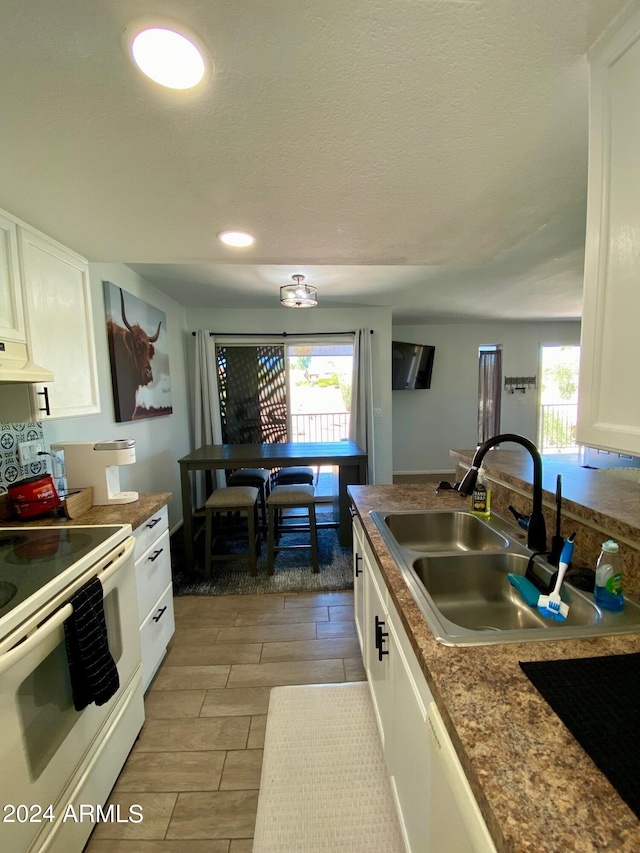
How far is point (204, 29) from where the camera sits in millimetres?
687

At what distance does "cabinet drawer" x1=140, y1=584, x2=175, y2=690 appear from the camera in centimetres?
162

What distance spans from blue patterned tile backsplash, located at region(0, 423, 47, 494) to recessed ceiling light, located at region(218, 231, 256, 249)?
1.40 metres

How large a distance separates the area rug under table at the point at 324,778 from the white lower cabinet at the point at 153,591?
0.65 m

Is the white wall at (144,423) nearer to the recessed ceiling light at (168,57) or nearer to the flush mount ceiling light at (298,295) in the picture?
the flush mount ceiling light at (298,295)

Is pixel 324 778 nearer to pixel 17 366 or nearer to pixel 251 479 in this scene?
pixel 17 366

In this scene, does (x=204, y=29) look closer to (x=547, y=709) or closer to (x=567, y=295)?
(x=547, y=709)

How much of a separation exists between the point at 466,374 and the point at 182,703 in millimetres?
5520

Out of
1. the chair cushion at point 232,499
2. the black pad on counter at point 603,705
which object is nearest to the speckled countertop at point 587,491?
the black pad on counter at point 603,705

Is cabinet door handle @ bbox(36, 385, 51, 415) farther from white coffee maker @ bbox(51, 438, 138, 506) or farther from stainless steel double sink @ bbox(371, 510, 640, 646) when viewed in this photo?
stainless steel double sink @ bbox(371, 510, 640, 646)

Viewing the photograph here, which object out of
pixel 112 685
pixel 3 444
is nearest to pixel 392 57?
pixel 112 685

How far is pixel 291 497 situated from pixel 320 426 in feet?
6.97

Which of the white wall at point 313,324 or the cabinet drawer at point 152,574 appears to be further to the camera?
the white wall at point 313,324

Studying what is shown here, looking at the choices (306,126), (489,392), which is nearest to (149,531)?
(306,126)

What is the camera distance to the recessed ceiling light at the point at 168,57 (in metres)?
0.70
